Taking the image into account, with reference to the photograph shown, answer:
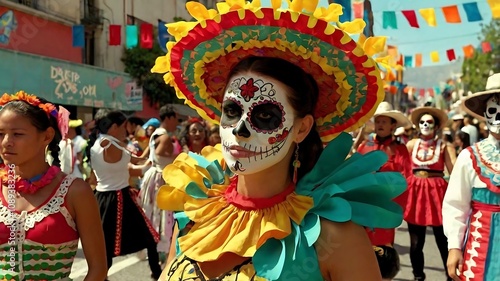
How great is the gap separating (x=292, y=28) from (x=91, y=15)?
1064 cm

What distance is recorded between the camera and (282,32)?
5.98 feet

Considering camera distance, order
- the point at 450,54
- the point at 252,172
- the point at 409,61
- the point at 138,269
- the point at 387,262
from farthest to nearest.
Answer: the point at 409,61
the point at 450,54
the point at 138,269
the point at 387,262
the point at 252,172

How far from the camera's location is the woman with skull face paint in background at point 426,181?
600cm

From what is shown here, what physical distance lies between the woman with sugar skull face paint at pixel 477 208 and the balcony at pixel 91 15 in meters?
8.49

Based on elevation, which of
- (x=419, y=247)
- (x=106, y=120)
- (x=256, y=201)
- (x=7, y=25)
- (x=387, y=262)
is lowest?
(x=419, y=247)

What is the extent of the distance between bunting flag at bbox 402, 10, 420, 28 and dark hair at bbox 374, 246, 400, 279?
717 centimetres

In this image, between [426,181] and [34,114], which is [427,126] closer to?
[426,181]

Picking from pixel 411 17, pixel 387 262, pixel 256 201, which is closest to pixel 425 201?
pixel 387 262

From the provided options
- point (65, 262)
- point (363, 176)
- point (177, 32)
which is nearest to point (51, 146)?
point (65, 262)

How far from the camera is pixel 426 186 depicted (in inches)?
256

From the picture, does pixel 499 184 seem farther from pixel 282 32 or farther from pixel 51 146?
pixel 51 146

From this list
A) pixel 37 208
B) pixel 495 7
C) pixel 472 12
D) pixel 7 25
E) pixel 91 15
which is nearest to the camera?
pixel 37 208

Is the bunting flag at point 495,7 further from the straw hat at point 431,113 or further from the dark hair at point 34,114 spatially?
the dark hair at point 34,114

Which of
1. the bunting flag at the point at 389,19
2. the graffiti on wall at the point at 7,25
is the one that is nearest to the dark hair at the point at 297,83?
the bunting flag at the point at 389,19
